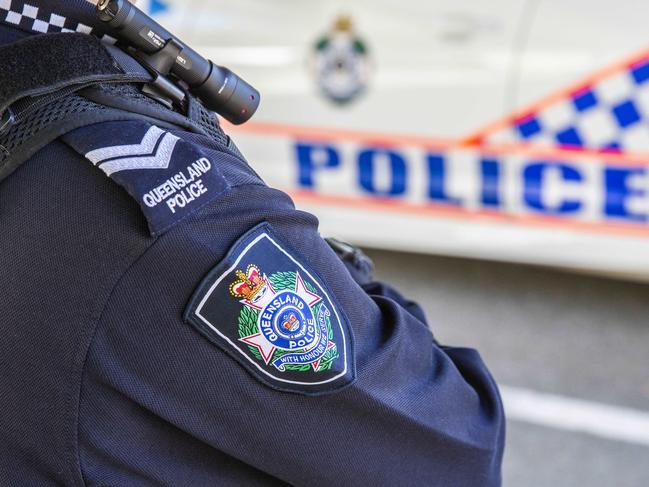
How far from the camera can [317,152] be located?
360 centimetres

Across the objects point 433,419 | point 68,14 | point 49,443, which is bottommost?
point 433,419

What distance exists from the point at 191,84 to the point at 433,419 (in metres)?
0.44

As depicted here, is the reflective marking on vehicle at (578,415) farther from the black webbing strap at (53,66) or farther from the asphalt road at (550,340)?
the black webbing strap at (53,66)

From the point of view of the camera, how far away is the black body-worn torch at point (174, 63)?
3.17ft

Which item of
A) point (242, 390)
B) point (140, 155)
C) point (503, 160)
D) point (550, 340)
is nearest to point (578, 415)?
point (550, 340)

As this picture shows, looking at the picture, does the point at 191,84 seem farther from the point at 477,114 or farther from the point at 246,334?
the point at 477,114

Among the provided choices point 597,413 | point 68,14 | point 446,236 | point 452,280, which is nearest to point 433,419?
point 68,14

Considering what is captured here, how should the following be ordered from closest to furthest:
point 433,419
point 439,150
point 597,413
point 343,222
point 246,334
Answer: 1. point 246,334
2. point 433,419
3. point 597,413
4. point 439,150
5. point 343,222

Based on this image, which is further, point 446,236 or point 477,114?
point 446,236

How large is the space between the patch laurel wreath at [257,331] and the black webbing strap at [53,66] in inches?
9.4

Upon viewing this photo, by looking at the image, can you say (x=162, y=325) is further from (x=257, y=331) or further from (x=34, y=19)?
(x=34, y=19)

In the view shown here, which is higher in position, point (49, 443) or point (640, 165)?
point (49, 443)

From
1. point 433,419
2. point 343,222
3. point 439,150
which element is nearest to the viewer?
point 433,419

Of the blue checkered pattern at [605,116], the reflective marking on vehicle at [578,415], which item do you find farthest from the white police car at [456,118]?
the reflective marking on vehicle at [578,415]
